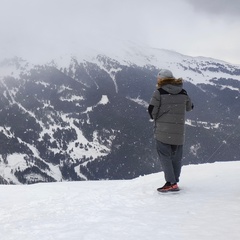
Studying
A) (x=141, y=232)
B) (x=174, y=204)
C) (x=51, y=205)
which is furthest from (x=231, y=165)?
(x=141, y=232)

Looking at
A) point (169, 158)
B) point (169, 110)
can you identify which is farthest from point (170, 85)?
point (169, 158)

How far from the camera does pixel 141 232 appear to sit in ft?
18.3

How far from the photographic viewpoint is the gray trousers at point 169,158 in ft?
29.1

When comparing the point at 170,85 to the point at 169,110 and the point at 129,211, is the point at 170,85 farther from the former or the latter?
the point at 129,211

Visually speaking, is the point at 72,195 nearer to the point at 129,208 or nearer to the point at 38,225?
the point at 129,208

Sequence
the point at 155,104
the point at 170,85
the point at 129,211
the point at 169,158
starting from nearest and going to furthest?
the point at 129,211 → the point at 155,104 → the point at 170,85 → the point at 169,158

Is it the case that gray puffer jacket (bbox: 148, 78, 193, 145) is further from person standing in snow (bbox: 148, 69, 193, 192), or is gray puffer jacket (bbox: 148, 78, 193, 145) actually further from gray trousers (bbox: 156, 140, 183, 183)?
gray trousers (bbox: 156, 140, 183, 183)

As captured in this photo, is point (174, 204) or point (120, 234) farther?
point (174, 204)

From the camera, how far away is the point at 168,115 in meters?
8.81

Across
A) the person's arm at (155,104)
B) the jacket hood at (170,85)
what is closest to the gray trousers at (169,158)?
the person's arm at (155,104)

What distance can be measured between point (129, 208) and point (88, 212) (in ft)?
2.72

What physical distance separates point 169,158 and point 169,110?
1.15 m

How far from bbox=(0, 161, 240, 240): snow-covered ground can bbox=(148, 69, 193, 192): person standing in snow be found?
776 millimetres

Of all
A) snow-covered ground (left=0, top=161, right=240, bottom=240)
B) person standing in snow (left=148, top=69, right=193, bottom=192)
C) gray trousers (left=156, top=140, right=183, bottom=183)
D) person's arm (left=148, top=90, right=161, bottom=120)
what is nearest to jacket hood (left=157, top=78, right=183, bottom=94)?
person standing in snow (left=148, top=69, right=193, bottom=192)
